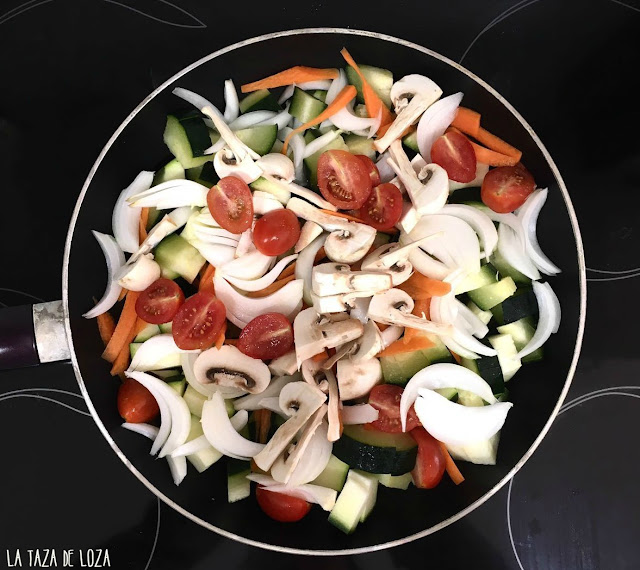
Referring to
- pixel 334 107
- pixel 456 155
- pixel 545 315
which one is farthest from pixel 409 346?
pixel 334 107

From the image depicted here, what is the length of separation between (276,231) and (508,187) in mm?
475

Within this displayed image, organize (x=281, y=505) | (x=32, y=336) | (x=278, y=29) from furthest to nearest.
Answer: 1. (x=278, y=29)
2. (x=281, y=505)
3. (x=32, y=336)

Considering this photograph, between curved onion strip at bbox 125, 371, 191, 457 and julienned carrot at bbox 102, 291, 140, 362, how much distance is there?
57 mm

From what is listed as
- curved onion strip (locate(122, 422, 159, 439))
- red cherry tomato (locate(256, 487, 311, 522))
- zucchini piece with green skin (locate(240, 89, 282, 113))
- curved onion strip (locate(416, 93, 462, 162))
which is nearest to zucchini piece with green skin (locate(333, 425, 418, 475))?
red cherry tomato (locate(256, 487, 311, 522))

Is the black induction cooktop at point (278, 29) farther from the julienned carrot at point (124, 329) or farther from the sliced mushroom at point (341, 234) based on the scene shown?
the sliced mushroom at point (341, 234)

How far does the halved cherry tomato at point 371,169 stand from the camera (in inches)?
53.6

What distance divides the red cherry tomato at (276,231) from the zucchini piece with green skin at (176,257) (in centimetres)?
14

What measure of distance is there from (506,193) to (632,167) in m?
0.40

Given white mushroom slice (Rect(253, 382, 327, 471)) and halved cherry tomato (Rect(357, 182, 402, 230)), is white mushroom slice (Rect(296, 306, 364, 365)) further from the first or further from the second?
halved cherry tomato (Rect(357, 182, 402, 230))

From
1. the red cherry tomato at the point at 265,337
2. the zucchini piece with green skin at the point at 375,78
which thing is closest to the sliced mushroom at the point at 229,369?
the red cherry tomato at the point at 265,337

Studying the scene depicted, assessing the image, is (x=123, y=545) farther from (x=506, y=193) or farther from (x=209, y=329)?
(x=506, y=193)

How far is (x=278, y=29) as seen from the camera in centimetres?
153

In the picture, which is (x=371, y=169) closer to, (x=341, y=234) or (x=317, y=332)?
(x=341, y=234)

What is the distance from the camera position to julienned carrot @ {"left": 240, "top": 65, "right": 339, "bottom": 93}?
53.4 inches
